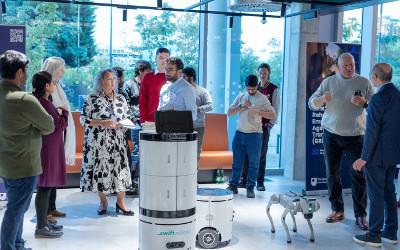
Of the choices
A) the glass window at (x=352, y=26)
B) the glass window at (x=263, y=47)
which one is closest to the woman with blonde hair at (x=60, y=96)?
the glass window at (x=263, y=47)

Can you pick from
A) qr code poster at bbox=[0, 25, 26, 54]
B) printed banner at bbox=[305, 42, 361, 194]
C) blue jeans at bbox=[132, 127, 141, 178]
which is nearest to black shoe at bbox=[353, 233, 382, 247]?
printed banner at bbox=[305, 42, 361, 194]

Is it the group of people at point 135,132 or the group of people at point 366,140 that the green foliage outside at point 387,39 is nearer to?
the group of people at point 135,132

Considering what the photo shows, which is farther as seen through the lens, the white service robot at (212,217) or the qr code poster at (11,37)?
the qr code poster at (11,37)

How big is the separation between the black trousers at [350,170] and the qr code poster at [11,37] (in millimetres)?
3611

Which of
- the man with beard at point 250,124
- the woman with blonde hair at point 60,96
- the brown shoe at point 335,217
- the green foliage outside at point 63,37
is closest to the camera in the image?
the woman with blonde hair at point 60,96

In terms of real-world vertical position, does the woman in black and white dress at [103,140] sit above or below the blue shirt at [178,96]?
below

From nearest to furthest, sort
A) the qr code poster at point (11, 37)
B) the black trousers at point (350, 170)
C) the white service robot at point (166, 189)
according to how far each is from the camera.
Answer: the white service robot at point (166, 189), the black trousers at point (350, 170), the qr code poster at point (11, 37)

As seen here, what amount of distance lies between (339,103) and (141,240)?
2.66m

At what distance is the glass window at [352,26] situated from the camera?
29.3 ft

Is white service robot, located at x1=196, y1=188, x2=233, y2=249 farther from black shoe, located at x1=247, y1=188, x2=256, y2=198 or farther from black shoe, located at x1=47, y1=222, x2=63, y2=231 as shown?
black shoe, located at x1=247, y1=188, x2=256, y2=198

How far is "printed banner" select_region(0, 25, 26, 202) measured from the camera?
5.79m

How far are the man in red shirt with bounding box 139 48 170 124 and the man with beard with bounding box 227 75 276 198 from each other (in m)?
1.20

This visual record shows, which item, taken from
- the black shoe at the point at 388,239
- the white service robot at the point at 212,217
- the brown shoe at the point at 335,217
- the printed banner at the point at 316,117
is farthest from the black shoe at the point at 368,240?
the printed banner at the point at 316,117

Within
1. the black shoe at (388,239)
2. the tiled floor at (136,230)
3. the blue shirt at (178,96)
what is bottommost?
the tiled floor at (136,230)
